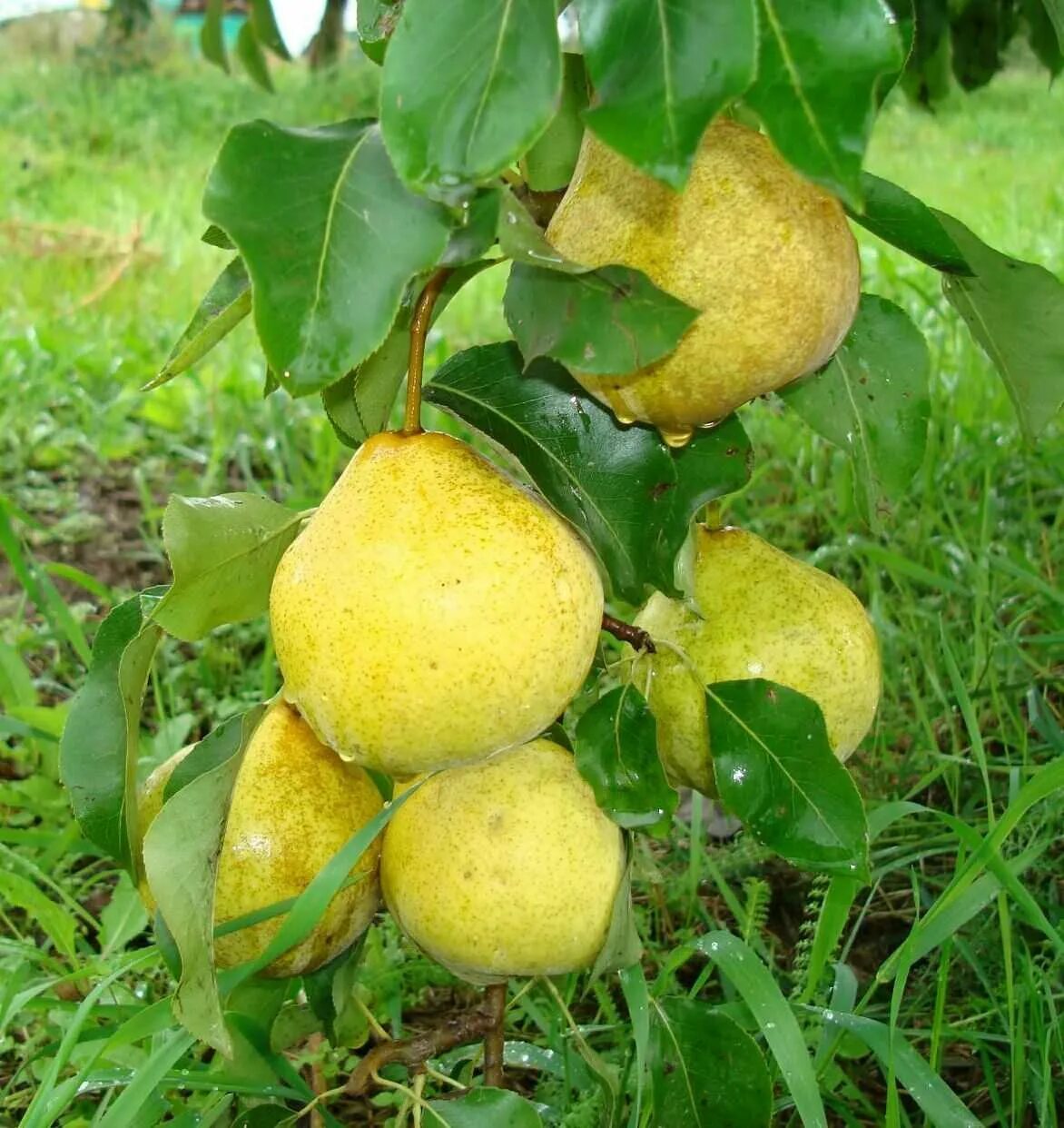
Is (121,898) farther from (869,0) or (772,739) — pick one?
(869,0)

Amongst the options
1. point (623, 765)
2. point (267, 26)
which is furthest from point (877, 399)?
point (267, 26)

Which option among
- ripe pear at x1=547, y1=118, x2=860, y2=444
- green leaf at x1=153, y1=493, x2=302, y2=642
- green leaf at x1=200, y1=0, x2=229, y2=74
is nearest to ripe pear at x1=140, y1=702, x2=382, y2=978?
green leaf at x1=153, y1=493, x2=302, y2=642

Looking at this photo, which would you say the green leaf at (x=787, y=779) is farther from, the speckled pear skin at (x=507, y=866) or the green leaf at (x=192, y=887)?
the green leaf at (x=192, y=887)

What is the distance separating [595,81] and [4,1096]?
1234 mm

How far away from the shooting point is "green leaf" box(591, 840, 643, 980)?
105cm

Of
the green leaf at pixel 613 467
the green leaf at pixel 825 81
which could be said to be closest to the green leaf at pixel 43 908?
the green leaf at pixel 613 467

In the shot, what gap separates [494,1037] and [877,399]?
0.62 m

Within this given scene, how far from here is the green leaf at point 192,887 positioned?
3.08 ft

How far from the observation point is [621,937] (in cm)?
107

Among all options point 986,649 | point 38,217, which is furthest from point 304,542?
point 38,217

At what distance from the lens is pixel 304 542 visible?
0.92m

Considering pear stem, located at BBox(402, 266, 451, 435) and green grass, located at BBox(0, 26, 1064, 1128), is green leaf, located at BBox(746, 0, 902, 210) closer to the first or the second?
pear stem, located at BBox(402, 266, 451, 435)

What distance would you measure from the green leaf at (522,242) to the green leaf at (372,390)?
0.78 ft

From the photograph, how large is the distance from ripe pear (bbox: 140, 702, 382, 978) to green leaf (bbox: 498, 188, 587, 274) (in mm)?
480
